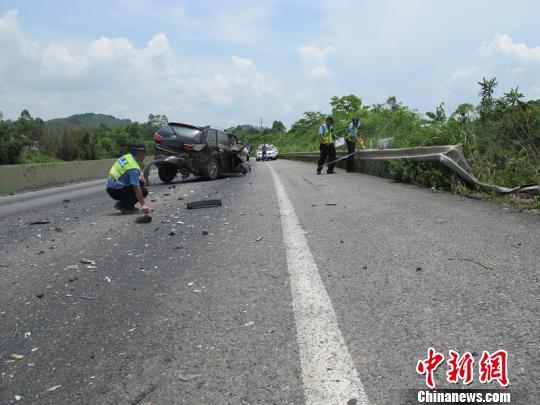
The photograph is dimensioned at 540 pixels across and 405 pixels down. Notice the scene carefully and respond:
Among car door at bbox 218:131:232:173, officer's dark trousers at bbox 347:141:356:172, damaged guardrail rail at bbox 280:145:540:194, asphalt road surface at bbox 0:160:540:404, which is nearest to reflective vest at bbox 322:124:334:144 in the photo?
officer's dark trousers at bbox 347:141:356:172

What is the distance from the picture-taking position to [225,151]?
52.8 ft

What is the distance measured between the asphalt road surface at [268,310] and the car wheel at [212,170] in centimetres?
894

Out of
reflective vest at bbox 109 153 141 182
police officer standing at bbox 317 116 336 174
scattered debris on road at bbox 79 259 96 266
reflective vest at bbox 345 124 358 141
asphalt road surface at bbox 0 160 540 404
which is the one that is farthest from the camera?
reflective vest at bbox 345 124 358 141

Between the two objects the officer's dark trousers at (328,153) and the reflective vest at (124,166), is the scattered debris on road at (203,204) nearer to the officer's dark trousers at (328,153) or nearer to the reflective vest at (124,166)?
the reflective vest at (124,166)

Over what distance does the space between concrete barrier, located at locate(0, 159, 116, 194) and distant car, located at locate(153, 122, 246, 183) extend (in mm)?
5280

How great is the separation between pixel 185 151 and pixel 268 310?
11.5 metres

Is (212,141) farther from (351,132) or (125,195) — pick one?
(125,195)

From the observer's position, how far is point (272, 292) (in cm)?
331

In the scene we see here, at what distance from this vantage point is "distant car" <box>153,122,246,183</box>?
14.0 m

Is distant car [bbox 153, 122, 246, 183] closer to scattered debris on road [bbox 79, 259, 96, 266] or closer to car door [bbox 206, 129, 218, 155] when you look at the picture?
car door [bbox 206, 129, 218, 155]

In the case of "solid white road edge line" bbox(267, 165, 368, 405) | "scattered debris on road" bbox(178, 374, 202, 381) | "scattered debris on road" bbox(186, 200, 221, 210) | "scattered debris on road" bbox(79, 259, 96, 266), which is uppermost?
"scattered debris on road" bbox(186, 200, 221, 210)

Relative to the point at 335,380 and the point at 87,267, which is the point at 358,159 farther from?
the point at 335,380

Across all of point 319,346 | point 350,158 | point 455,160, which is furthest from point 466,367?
point 350,158

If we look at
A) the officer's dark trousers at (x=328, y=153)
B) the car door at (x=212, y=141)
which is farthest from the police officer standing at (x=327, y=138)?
the car door at (x=212, y=141)
